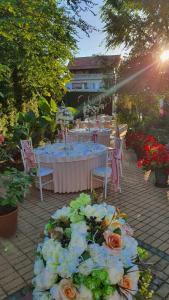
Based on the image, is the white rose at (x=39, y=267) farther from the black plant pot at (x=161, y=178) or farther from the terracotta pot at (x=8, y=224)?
the black plant pot at (x=161, y=178)

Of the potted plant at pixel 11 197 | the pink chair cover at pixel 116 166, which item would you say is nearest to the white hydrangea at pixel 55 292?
the potted plant at pixel 11 197

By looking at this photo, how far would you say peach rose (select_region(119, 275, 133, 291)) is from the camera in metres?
1.53

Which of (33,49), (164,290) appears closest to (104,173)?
(164,290)

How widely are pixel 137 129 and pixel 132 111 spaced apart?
3.16 metres

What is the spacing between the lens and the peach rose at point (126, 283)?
5.02ft

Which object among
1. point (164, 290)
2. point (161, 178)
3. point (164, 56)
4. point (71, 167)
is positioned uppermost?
point (164, 56)

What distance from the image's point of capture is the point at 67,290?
4.87 feet

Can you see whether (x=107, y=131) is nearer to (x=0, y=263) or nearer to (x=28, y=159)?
(x=28, y=159)

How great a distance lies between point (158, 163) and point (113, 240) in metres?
4.72

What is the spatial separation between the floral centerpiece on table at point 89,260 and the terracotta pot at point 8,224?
2487 millimetres

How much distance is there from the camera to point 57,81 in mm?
11758

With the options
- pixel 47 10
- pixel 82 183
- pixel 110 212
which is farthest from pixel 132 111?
pixel 110 212

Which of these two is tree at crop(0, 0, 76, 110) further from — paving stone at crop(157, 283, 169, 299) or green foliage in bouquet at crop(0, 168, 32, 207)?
paving stone at crop(157, 283, 169, 299)

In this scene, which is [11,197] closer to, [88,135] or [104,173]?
[104,173]
